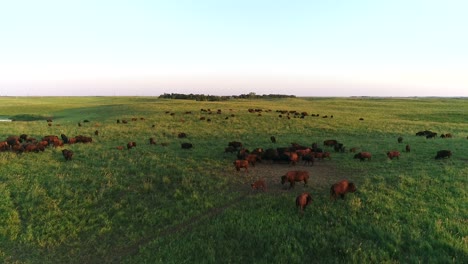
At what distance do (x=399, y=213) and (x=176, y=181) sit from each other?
32.3 ft

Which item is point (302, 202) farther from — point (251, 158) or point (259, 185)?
point (251, 158)

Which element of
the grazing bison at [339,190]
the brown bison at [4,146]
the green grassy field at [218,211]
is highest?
the brown bison at [4,146]

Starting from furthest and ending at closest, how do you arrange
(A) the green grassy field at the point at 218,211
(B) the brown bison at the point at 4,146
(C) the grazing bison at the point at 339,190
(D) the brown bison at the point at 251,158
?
1. (B) the brown bison at the point at 4,146
2. (D) the brown bison at the point at 251,158
3. (C) the grazing bison at the point at 339,190
4. (A) the green grassy field at the point at 218,211

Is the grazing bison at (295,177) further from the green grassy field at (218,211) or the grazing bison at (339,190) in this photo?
the grazing bison at (339,190)

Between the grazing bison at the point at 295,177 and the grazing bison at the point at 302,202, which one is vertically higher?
the grazing bison at the point at 295,177

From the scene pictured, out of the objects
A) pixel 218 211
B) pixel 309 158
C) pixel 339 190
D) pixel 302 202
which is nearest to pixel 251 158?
pixel 309 158

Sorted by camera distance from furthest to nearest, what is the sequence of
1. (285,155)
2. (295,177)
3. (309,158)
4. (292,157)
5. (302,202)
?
(285,155) < (292,157) < (309,158) < (295,177) < (302,202)

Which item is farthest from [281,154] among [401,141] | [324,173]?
[401,141]

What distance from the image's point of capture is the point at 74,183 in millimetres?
15234

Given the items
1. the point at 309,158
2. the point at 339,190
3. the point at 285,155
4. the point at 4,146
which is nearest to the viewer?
the point at 339,190

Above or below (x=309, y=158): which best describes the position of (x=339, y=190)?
below

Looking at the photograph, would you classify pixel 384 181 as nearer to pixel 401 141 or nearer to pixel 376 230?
pixel 376 230

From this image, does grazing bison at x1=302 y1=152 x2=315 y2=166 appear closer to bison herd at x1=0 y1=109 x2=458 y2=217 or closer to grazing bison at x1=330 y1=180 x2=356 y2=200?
bison herd at x1=0 y1=109 x2=458 y2=217

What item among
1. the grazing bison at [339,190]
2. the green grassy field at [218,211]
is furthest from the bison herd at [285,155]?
the green grassy field at [218,211]
